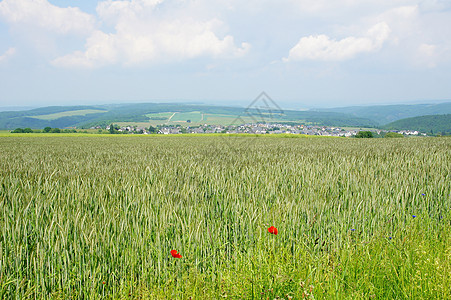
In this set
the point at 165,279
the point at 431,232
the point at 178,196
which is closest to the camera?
the point at 165,279

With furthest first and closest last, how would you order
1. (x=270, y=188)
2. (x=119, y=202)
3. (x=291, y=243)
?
1. (x=270, y=188)
2. (x=119, y=202)
3. (x=291, y=243)

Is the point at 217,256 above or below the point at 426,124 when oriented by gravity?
above

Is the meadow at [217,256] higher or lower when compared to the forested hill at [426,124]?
higher

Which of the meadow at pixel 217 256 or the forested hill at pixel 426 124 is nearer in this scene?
the meadow at pixel 217 256

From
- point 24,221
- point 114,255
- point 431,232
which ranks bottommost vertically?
point 431,232

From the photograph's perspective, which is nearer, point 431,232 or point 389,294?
point 389,294

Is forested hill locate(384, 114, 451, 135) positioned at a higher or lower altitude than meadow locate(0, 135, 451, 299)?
lower

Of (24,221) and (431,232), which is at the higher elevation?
(24,221)

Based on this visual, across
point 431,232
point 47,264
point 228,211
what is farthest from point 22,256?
point 431,232

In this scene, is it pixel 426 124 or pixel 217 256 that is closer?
pixel 217 256

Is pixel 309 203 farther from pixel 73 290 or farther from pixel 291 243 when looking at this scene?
pixel 73 290

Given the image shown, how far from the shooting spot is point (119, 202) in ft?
12.1

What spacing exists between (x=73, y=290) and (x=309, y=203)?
3.12 metres

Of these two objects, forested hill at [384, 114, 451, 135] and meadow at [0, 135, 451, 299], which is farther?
forested hill at [384, 114, 451, 135]
